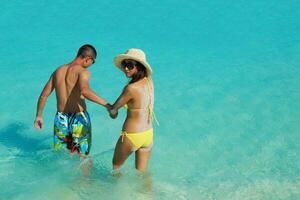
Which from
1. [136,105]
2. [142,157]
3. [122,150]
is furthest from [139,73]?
[142,157]

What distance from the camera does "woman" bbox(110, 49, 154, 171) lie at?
4.77 metres

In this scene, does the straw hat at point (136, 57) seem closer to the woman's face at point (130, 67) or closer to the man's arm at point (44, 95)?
the woman's face at point (130, 67)

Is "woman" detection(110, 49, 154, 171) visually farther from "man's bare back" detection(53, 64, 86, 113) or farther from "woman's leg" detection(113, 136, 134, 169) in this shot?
"man's bare back" detection(53, 64, 86, 113)

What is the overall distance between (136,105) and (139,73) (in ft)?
1.07

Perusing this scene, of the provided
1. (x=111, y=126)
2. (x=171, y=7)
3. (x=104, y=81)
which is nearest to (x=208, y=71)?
(x=104, y=81)

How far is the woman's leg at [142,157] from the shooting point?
5176 millimetres

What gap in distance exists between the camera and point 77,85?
521 centimetres

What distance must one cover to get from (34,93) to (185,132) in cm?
265

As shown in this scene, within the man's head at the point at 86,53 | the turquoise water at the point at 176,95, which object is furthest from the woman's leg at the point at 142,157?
the man's head at the point at 86,53

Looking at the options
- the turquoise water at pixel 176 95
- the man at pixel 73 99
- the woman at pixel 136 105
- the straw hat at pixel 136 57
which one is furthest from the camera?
the turquoise water at pixel 176 95

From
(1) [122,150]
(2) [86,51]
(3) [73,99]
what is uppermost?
(2) [86,51]

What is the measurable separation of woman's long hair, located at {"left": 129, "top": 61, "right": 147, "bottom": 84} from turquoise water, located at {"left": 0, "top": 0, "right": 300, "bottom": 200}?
48.2 inches

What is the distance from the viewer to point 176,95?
788 cm

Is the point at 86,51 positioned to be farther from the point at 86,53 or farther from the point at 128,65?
the point at 128,65
